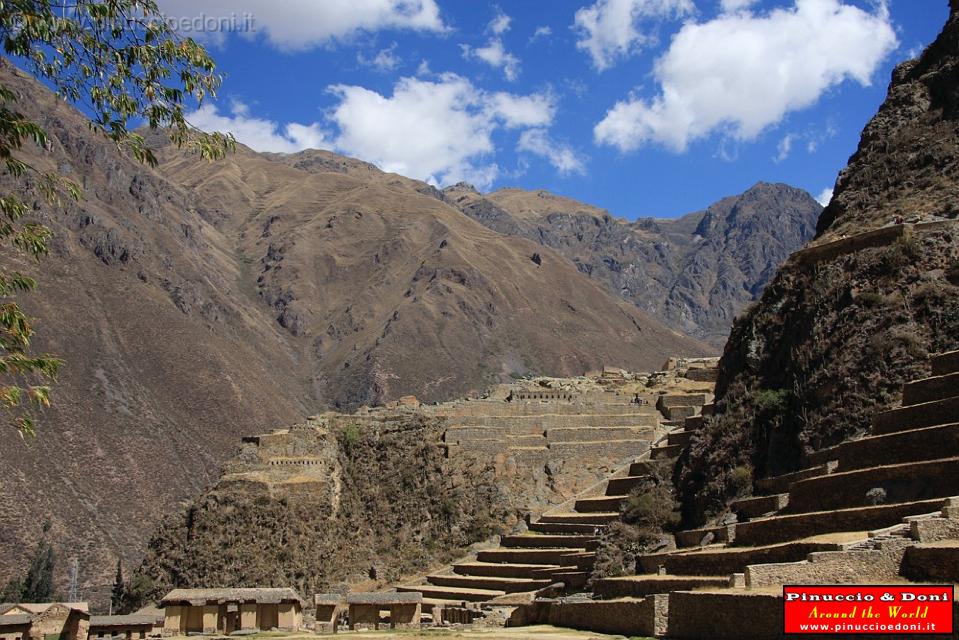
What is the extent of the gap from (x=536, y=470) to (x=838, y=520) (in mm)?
33728

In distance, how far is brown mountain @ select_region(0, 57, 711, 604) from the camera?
3841 inches

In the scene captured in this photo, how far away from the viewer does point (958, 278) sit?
34.1 meters

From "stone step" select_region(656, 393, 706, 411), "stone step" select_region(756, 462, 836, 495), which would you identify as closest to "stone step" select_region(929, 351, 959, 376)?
"stone step" select_region(756, 462, 836, 495)

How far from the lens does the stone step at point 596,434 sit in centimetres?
5956

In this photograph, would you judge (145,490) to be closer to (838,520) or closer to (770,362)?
(770,362)

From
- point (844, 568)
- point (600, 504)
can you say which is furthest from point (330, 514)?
point (844, 568)

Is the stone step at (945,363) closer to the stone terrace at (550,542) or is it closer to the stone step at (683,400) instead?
the stone terrace at (550,542)

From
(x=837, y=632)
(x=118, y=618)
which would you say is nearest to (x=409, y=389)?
(x=118, y=618)

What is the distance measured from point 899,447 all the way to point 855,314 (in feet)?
29.7

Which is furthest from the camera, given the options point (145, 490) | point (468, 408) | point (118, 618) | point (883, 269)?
point (145, 490)

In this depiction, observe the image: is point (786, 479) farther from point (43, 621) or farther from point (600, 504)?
point (43, 621)

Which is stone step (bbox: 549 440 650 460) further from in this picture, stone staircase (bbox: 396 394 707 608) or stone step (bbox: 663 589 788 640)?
stone step (bbox: 663 589 788 640)

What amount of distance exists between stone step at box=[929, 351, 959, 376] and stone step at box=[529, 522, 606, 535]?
53.0 ft

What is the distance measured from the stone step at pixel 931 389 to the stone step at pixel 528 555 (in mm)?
16665
